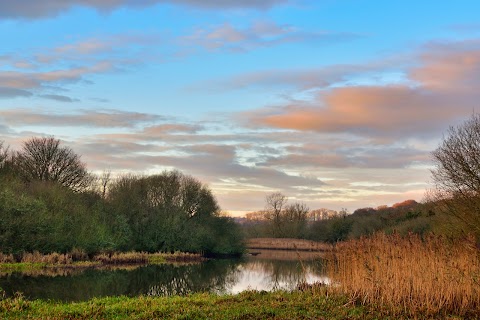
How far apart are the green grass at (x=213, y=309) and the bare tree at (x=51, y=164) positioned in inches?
1377

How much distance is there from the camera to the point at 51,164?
45688 millimetres

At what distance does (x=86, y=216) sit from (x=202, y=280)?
557 inches

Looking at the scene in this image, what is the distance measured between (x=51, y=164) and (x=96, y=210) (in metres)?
9.32

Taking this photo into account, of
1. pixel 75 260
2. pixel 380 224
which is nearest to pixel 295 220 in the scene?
pixel 380 224

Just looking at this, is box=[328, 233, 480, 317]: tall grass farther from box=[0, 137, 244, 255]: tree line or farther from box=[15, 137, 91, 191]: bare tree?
box=[15, 137, 91, 191]: bare tree

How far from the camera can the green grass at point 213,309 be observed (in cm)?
1034

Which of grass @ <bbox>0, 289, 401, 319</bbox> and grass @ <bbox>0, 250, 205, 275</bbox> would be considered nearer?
grass @ <bbox>0, 289, 401, 319</bbox>

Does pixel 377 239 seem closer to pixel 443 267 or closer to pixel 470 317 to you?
pixel 443 267

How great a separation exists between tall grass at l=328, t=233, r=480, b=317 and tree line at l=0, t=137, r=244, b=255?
72.5 feet

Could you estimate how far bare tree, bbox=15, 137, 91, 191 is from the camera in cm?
4462

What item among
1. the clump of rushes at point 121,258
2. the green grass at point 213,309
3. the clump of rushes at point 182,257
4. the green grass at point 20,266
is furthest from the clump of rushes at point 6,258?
the green grass at point 213,309

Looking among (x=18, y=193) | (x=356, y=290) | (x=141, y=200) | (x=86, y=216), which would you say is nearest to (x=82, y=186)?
(x=141, y=200)

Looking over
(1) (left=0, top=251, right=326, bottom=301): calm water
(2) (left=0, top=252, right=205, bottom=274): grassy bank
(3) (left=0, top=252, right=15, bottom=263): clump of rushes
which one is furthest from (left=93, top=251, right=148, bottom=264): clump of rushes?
(3) (left=0, top=252, right=15, bottom=263): clump of rushes

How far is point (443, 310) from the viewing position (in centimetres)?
1141
